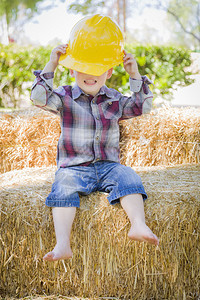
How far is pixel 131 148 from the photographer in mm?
2832

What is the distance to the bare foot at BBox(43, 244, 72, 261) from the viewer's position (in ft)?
4.94

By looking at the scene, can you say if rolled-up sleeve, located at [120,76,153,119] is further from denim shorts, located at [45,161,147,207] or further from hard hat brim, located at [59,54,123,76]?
denim shorts, located at [45,161,147,207]

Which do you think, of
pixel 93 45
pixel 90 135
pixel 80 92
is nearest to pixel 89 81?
pixel 80 92

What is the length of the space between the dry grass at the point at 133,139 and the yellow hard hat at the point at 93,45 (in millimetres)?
1030

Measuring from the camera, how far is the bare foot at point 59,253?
4.94 feet

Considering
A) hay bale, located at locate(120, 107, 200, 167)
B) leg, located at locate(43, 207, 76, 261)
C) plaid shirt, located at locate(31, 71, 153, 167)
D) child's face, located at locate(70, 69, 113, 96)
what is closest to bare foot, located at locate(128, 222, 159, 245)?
leg, located at locate(43, 207, 76, 261)

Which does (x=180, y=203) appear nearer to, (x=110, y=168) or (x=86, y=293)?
(x=110, y=168)

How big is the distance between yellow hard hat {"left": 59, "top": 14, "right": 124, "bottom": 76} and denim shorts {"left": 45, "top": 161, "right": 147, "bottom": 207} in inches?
22.8

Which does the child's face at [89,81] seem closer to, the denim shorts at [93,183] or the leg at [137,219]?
the denim shorts at [93,183]

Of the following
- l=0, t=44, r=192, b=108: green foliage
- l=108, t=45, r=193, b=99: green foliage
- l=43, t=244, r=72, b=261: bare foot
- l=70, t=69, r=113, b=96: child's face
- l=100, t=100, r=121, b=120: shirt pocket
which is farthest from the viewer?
l=0, t=44, r=192, b=108: green foliage

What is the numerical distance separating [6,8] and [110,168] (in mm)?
26078

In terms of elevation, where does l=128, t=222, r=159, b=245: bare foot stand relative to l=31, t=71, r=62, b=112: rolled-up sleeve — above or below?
below

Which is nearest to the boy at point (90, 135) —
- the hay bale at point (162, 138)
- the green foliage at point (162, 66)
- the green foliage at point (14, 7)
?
the hay bale at point (162, 138)

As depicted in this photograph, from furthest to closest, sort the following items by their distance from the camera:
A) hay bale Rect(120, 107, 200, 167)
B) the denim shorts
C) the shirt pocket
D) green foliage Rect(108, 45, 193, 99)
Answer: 1. green foliage Rect(108, 45, 193, 99)
2. hay bale Rect(120, 107, 200, 167)
3. the shirt pocket
4. the denim shorts
